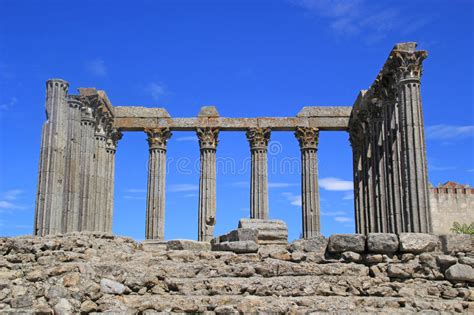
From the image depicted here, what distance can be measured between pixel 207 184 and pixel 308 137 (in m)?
6.52

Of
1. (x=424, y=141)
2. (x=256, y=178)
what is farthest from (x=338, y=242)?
(x=256, y=178)

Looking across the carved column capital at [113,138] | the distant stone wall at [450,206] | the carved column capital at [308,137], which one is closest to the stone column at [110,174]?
the carved column capital at [113,138]

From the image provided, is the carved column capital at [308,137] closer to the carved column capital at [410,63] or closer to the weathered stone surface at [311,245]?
the carved column capital at [410,63]

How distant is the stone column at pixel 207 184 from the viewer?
3244cm

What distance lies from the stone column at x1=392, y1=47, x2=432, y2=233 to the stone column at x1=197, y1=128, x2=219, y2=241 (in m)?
12.9

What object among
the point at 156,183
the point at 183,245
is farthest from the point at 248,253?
the point at 156,183

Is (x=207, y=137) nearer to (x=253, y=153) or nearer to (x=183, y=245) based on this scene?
(x=253, y=153)

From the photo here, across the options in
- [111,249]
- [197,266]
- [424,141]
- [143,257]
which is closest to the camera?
[197,266]

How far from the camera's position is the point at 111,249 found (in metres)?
16.0

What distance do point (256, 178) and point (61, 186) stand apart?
39.7 feet

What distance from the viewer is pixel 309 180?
33.2 m

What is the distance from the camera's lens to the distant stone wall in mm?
47281

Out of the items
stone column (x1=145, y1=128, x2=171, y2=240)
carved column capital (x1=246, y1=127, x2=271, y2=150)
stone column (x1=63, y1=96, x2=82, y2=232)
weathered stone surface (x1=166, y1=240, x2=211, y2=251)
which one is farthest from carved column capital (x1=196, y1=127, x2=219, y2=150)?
weathered stone surface (x1=166, y1=240, x2=211, y2=251)

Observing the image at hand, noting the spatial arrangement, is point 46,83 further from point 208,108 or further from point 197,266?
point 197,266
